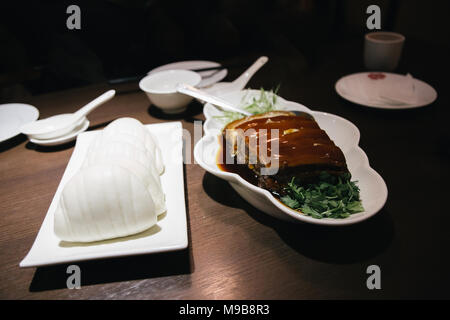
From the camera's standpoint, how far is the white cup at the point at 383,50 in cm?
231

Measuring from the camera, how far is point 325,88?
7.41ft

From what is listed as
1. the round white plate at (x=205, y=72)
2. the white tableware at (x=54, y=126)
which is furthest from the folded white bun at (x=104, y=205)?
the round white plate at (x=205, y=72)

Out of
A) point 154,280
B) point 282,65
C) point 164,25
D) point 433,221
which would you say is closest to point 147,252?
point 154,280

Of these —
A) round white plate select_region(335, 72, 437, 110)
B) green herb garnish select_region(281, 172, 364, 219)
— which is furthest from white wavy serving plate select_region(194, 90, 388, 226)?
round white plate select_region(335, 72, 437, 110)

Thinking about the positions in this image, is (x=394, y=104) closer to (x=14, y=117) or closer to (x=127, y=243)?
(x=127, y=243)

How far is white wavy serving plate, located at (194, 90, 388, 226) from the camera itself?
3.27 feet

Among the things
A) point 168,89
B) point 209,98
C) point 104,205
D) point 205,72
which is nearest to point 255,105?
point 209,98

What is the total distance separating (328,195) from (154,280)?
707 millimetres

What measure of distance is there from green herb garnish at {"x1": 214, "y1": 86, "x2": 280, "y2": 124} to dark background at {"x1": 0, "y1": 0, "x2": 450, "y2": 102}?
109cm

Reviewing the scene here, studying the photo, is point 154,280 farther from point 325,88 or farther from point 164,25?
point 164,25

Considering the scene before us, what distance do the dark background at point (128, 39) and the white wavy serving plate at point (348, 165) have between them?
4.88ft

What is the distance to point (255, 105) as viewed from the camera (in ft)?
5.96

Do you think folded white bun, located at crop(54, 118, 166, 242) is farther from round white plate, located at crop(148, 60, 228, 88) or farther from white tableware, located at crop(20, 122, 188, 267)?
round white plate, located at crop(148, 60, 228, 88)
